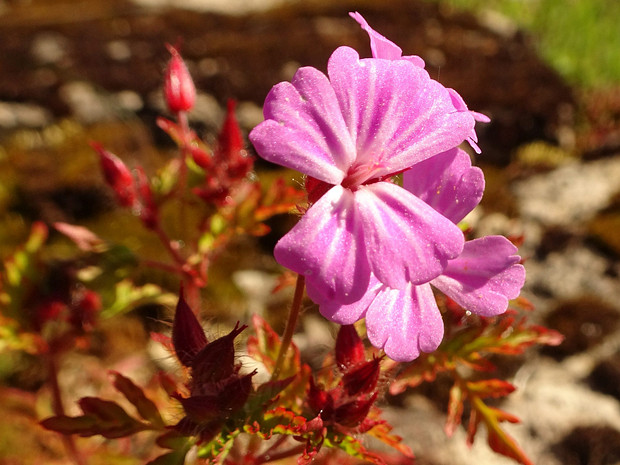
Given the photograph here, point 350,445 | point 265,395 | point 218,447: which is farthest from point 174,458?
point 350,445

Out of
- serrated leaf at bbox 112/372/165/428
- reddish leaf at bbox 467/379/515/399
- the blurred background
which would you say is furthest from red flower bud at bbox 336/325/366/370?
the blurred background

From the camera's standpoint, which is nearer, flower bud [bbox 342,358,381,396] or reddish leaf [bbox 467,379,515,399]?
flower bud [bbox 342,358,381,396]

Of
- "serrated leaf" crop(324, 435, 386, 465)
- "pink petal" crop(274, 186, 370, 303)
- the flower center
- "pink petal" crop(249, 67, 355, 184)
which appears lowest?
"serrated leaf" crop(324, 435, 386, 465)

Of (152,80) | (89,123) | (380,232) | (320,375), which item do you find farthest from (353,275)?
(152,80)

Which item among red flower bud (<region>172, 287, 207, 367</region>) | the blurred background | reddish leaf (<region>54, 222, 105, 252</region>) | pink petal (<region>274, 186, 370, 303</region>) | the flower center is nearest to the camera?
pink petal (<region>274, 186, 370, 303</region>)

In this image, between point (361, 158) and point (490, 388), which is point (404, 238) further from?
point (490, 388)

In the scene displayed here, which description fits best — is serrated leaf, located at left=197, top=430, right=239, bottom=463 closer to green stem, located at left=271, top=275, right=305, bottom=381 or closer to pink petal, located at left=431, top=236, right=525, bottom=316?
green stem, located at left=271, top=275, right=305, bottom=381
